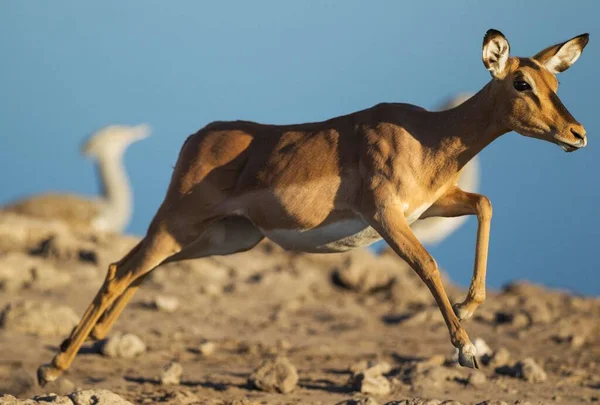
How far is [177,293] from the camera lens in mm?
14898

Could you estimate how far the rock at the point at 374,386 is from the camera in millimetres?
8250

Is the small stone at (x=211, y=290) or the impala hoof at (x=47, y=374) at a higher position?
the small stone at (x=211, y=290)

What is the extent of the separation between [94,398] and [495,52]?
3778 mm

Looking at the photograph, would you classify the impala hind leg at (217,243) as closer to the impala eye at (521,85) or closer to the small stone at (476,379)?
the small stone at (476,379)

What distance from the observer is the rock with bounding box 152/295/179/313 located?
1354 centimetres

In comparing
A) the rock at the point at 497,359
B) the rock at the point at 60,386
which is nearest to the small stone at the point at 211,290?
the rock at the point at 497,359

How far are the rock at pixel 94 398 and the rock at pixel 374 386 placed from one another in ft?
8.26

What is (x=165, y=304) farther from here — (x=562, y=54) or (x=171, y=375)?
(x=562, y=54)

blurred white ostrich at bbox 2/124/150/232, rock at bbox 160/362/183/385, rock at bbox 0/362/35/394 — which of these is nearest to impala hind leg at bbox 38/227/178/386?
rock at bbox 0/362/35/394

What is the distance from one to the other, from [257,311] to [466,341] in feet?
25.4

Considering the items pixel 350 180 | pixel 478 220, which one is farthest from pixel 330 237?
pixel 478 220

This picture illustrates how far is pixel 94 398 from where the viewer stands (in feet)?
21.1

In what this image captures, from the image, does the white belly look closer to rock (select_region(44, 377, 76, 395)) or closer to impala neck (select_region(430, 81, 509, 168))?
impala neck (select_region(430, 81, 509, 168))

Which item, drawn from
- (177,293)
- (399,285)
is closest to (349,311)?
(399,285)
